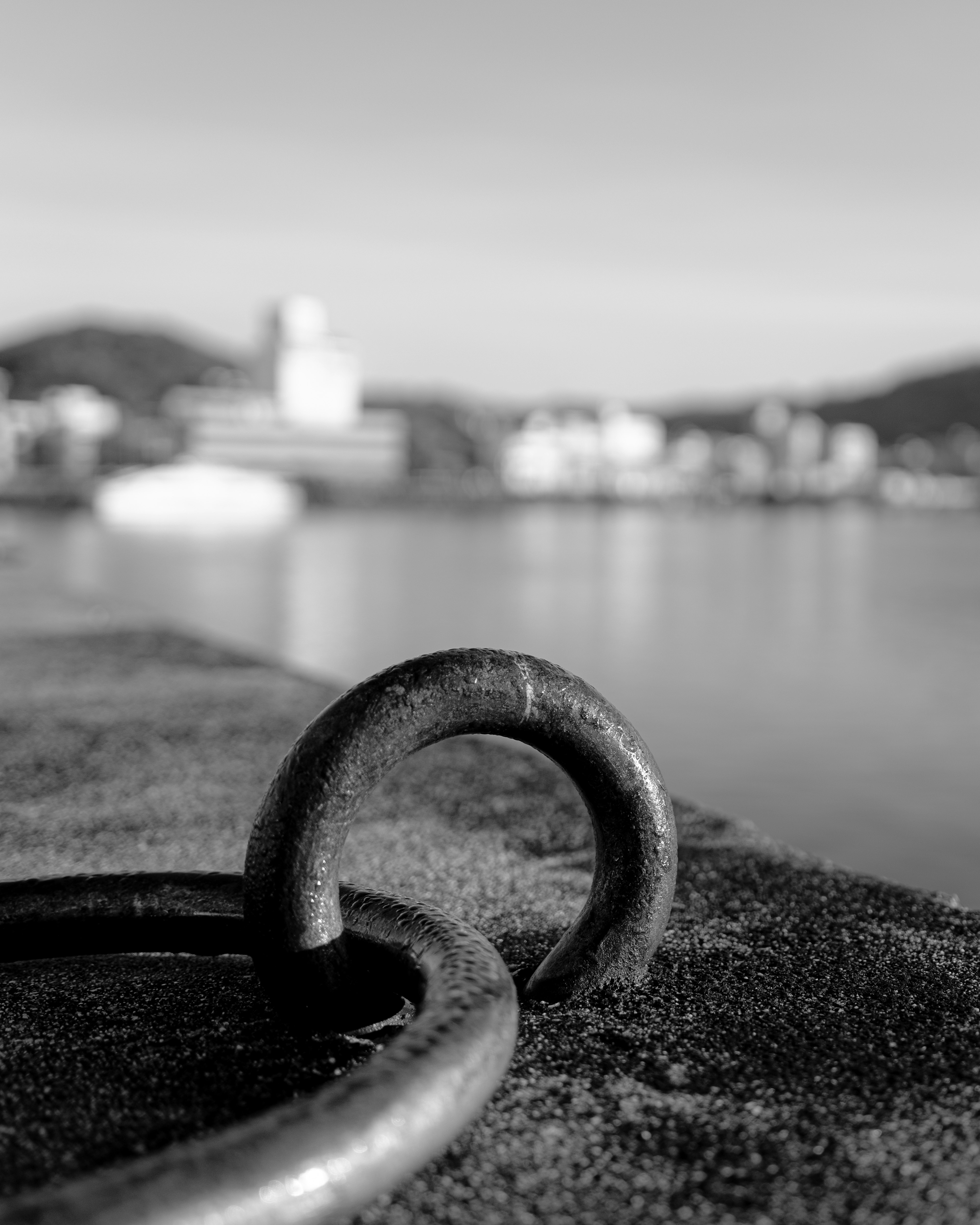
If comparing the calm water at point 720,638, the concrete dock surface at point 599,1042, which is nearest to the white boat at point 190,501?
the calm water at point 720,638

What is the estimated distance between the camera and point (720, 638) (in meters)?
19.4

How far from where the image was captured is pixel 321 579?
30.7m

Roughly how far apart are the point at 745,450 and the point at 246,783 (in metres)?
176

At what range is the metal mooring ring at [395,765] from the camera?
2.58 m

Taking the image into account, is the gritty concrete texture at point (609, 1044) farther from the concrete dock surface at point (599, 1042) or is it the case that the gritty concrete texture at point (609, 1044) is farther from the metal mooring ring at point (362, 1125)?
the metal mooring ring at point (362, 1125)

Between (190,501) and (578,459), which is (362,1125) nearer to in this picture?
(190,501)

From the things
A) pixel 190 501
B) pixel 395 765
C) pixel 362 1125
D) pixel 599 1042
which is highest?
pixel 395 765

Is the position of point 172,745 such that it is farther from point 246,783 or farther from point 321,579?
point 321,579

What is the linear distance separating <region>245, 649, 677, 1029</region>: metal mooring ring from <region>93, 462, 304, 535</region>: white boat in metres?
68.1

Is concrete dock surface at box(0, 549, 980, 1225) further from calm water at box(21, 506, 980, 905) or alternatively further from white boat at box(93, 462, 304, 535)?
white boat at box(93, 462, 304, 535)

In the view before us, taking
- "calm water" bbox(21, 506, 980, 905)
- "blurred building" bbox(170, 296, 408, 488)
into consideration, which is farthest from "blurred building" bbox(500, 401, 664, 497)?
"calm water" bbox(21, 506, 980, 905)

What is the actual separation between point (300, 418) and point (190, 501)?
45.0m

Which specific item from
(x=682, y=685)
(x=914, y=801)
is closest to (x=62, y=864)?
(x=914, y=801)

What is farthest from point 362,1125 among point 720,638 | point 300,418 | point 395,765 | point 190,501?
point 300,418
